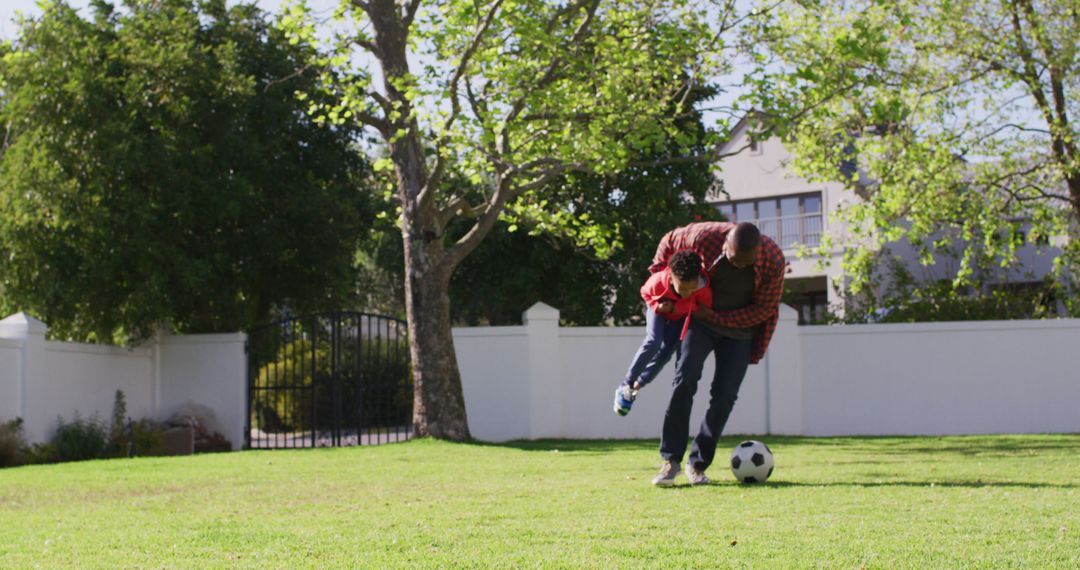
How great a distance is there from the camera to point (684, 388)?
324 inches

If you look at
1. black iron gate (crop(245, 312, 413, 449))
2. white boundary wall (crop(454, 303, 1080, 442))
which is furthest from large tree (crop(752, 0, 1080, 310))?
black iron gate (crop(245, 312, 413, 449))

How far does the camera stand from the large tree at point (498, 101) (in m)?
14.2

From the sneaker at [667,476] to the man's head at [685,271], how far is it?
4.24ft

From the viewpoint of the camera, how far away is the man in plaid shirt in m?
8.09

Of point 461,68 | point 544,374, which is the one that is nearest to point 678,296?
point 461,68

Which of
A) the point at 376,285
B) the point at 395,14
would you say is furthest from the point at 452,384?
the point at 376,285

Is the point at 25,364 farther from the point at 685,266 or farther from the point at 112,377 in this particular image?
the point at 685,266

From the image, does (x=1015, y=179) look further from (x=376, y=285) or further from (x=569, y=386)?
(x=376, y=285)

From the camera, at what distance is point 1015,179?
20750 mm

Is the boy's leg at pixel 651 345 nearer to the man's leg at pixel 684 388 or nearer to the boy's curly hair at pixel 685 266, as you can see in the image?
the man's leg at pixel 684 388

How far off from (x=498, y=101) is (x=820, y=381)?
7137 mm

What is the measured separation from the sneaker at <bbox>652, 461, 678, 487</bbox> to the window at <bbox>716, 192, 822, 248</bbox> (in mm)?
28370

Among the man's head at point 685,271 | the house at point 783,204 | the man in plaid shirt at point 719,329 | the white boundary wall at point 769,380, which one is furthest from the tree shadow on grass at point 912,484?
the house at point 783,204

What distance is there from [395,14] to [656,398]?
6851mm
